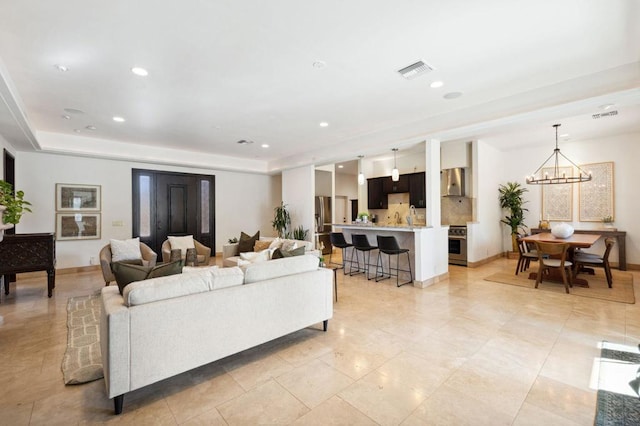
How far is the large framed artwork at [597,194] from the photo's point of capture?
658cm

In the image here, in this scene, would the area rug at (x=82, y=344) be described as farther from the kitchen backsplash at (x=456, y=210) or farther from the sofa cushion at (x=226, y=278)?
the kitchen backsplash at (x=456, y=210)

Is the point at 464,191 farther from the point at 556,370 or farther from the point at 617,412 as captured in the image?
the point at 617,412

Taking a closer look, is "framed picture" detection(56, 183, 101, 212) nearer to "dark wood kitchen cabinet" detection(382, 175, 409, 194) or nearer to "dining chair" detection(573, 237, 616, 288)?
"dark wood kitchen cabinet" detection(382, 175, 409, 194)

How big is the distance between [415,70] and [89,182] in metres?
7.04

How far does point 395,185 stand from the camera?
8344 mm

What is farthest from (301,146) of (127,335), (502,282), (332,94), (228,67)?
(127,335)

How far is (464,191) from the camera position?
7.27 m

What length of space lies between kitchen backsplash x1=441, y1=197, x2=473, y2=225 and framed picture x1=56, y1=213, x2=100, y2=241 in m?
8.50

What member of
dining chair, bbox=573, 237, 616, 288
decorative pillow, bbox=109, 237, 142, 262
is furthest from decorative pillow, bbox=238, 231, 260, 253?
dining chair, bbox=573, 237, 616, 288

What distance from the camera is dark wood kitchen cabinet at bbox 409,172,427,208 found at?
25.2 ft

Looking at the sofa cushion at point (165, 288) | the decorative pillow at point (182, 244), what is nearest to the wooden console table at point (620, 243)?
the sofa cushion at point (165, 288)

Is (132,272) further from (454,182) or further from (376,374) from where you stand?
(454,182)

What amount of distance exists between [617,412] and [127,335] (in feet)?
10.6

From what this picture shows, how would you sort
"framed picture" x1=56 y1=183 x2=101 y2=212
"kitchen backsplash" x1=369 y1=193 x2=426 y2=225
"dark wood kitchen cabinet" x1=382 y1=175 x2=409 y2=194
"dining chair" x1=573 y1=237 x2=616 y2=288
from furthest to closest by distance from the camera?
"kitchen backsplash" x1=369 y1=193 x2=426 y2=225, "dark wood kitchen cabinet" x1=382 y1=175 x2=409 y2=194, "framed picture" x1=56 y1=183 x2=101 y2=212, "dining chair" x1=573 y1=237 x2=616 y2=288
